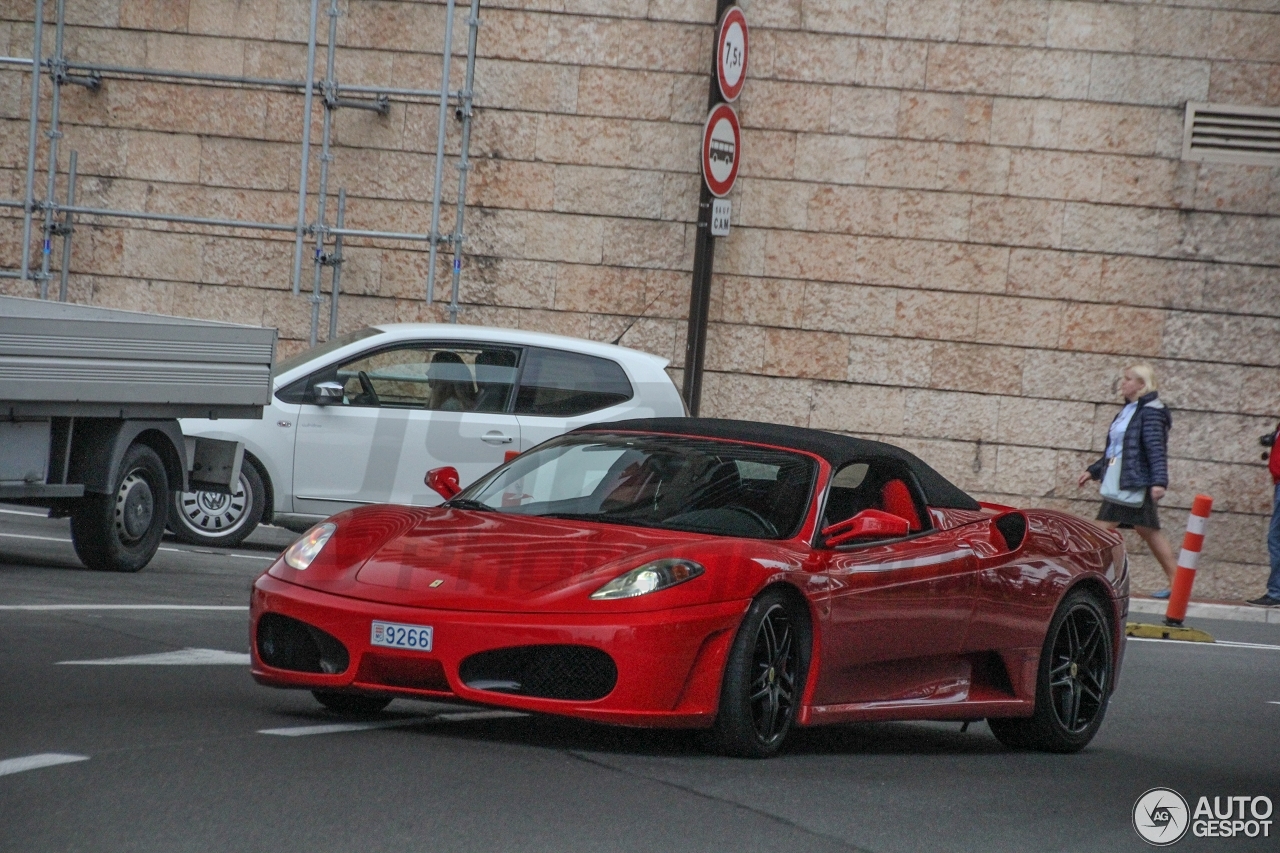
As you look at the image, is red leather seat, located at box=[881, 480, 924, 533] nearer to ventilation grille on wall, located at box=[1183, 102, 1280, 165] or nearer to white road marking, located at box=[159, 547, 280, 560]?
white road marking, located at box=[159, 547, 280, 560]

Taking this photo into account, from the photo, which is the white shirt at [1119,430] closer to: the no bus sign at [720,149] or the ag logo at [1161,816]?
the no bus sign at [720,149]

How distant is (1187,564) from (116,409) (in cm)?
729

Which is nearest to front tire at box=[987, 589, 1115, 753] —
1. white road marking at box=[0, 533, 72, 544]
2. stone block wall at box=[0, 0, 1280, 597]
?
white road marking at box=[0, 533, 72, 544]

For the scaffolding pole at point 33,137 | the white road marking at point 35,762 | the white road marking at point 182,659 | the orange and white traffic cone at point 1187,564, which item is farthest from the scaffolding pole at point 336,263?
the white road marking at point 35,762

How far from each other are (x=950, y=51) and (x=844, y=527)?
11.4 m

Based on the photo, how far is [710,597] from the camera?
596 centimetres

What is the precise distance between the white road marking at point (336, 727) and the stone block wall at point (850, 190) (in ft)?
36.3

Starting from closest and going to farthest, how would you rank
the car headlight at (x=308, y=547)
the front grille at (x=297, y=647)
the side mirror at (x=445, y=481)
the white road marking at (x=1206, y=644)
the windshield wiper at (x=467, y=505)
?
the front grille at (x=297, y=647) → the car headlight at (x=308, y=547) → the windshield wiper at (x=467, y=505) → the side mirror at (x=445, y=481) → the white road marking at (x=1206, y=644)

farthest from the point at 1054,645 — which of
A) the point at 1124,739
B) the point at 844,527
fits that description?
the point at 844,527

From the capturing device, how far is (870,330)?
17.4 meters

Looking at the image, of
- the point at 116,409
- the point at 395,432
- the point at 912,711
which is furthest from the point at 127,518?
the point at 912,711

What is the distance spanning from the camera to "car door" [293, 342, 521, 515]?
43.2 feet

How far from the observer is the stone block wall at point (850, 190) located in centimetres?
1712

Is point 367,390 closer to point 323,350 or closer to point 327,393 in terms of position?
point 327,393
